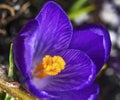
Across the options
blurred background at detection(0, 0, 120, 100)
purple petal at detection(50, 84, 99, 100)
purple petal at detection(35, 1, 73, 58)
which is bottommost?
blurred background at detection(0, 0, 120, 100)

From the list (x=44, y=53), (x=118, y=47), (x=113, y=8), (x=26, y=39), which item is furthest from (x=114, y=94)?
(x=26, y=39)

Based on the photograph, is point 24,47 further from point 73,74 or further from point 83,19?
point 83,19

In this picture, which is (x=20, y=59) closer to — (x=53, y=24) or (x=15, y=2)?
(x=53, y=24)

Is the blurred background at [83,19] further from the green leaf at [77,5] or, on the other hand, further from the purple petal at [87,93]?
the purple petal at [87,93]

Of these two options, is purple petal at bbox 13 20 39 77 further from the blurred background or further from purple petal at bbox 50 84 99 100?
the blurred background

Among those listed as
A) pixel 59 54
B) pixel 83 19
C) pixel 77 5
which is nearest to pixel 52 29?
pixel 59 54

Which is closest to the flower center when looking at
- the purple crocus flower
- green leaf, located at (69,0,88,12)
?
the purple crocus flower
